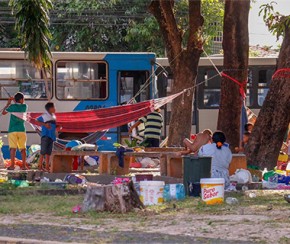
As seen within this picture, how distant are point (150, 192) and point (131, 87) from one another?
12532 mm

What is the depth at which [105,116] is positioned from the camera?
21.2 metres

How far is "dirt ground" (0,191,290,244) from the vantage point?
32.8 ft

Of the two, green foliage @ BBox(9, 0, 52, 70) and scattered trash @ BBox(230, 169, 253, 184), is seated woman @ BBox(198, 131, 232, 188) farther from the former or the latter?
green foliage @ BBox(9, 0, 52, 70)

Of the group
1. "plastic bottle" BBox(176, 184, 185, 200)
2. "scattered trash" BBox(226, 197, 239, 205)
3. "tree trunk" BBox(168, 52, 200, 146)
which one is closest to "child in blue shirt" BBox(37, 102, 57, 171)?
"tree trunk" BBox(168, 52, 200, 146)

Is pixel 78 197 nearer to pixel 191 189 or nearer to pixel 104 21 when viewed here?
pixel 191 189

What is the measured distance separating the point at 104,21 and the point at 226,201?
77.9ft

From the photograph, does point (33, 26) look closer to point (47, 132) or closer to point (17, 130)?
point (47, 132)

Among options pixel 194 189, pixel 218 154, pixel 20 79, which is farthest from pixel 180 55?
pixel 194 189

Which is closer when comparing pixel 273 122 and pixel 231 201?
pixel 231 201

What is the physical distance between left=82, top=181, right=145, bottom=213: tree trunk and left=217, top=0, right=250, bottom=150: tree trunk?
7729 mm

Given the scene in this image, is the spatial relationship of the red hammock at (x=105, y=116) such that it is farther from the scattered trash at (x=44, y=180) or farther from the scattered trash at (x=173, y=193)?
the scattered trash at (x=173, y=193)

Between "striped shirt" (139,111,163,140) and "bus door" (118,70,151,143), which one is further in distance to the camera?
"bus door" (118,70,151,143)

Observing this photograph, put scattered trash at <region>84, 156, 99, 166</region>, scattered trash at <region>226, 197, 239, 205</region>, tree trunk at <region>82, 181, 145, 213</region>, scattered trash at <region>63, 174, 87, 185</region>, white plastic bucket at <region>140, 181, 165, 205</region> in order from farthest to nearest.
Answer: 1. scattered trash at <region>84, 156, 99, 166</region>
2. scattered trash at <region>63, 174, 87, 185</region>
3. scattered trash at <region>226, 197, 239, 205</region>
4. white plastic bucket at <region>140, 181, 165, 205</region>
5. tree trunk at <region>82, 181, 145, 213</region>

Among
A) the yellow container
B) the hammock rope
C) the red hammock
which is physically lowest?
the yellow container
